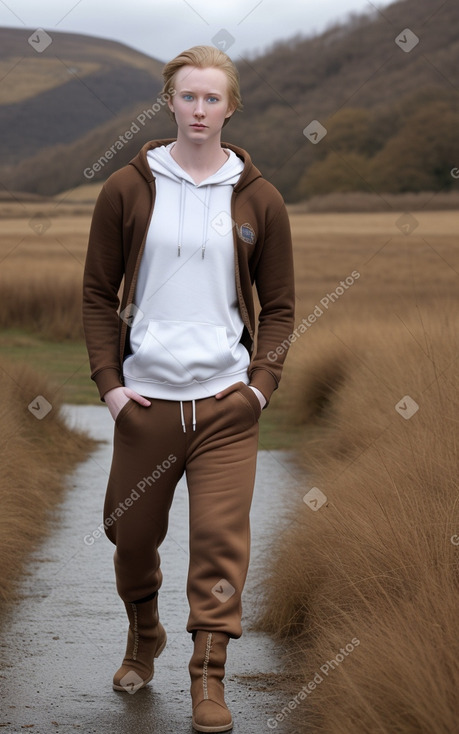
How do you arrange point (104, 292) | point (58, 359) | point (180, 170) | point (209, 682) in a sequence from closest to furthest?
1. point (209, 682)
2. point (180, 170)
3. point (104, 292)
4. point (58, 359)

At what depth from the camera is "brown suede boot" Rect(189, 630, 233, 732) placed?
3164mm

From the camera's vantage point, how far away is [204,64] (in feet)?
10.6

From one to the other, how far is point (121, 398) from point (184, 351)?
0.23 meters

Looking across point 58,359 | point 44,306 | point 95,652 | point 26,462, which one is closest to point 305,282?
point 44,306

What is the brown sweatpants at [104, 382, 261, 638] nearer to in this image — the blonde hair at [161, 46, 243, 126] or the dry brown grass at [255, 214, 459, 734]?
the dry brown grass at [255, 214, 459, 734]

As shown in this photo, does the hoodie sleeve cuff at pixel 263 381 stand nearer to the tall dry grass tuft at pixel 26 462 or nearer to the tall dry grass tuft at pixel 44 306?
the tall dry grass tuft at pixel 26 462

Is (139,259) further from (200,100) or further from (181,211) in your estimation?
(200,100)

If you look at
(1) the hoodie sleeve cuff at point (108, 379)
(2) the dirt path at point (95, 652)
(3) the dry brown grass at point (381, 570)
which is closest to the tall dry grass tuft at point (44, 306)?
(3) the dry brown grass at point (381, 570)

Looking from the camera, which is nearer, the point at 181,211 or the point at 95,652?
the point at 181,211

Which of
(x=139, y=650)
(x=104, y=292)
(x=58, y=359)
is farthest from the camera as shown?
(x=58, y=359)

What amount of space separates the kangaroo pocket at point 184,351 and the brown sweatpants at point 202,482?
0.26 feet

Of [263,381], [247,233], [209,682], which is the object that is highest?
[247,233]

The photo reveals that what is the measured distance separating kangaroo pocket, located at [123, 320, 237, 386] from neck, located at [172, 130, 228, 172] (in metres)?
0.46

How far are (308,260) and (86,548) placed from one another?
29.4 meters
